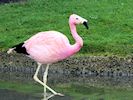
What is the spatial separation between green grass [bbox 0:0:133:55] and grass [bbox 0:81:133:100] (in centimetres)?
228

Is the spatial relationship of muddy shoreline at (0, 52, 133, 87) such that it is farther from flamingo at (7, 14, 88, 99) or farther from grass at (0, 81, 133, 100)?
flamingo at (7, 14, 88, 99)

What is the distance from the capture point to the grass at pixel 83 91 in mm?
9680

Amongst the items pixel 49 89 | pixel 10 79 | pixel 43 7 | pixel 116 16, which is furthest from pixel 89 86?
pixel 43 7

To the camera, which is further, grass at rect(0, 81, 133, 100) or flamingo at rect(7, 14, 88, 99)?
grass at rect(0, 81, 133, 100)

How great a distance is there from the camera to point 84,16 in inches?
658

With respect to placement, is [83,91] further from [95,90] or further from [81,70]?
[81,70]

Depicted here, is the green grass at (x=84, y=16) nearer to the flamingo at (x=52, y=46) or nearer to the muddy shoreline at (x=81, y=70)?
the muddy shoreline at (x=81, y=70)

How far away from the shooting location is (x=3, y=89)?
1048 centimetres

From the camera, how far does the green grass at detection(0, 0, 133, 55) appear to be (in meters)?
13.3

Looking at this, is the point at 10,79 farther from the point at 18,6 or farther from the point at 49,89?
the point at 18,6

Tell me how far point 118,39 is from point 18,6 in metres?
6.54

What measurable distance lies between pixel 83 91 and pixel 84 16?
6.74 m

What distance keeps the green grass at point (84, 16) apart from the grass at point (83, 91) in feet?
7.48

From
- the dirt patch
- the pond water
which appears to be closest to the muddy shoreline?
the pond water
